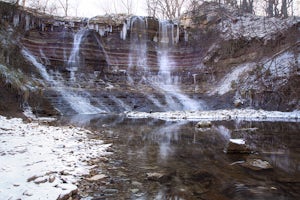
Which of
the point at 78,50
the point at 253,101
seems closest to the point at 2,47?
the point at 78,50

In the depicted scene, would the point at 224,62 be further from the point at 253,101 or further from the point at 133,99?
the point at 133,99

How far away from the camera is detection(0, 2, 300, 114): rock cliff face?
20.9 m

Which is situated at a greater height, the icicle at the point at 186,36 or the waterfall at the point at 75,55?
the icicle at the point at 186,36

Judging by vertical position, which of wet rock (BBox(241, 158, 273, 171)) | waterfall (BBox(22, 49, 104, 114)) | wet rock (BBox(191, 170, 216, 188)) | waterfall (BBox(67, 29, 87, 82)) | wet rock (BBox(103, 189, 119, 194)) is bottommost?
wet rock (BBox(103, 189, 119, 194))

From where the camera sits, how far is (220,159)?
5.94m

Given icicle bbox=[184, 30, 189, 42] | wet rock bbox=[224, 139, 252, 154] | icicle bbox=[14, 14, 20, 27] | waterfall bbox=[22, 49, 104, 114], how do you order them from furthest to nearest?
1. icicle bbox=[184, 30, 189, 42]
2. icicle bbox=[14, 14, 20, 27]
3. waterfall bbox=[22, 49, 104, 114]
4. wet rock bbox=[224, 139, 252, 154]

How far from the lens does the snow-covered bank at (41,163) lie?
3598 millimetres

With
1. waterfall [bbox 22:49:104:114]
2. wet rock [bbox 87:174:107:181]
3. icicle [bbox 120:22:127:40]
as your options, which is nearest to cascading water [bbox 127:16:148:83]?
icicle [bbox 120:22:127:40]

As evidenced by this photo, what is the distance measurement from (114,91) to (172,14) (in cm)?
2299

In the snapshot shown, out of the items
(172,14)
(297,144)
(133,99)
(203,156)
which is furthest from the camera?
(172,14)

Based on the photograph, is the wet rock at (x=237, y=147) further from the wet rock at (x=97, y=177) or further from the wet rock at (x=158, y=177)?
the wet rock at (x=97, y=177)

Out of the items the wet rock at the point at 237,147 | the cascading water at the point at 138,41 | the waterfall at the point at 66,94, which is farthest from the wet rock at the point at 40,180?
the cascading water at the point at 138,41

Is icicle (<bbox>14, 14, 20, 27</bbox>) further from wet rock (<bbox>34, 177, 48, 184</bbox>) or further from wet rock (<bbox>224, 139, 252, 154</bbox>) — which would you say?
wet rock (<bbox>34, 177, 48, 184</bbox>)

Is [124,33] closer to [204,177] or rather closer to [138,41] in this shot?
[138,41]
